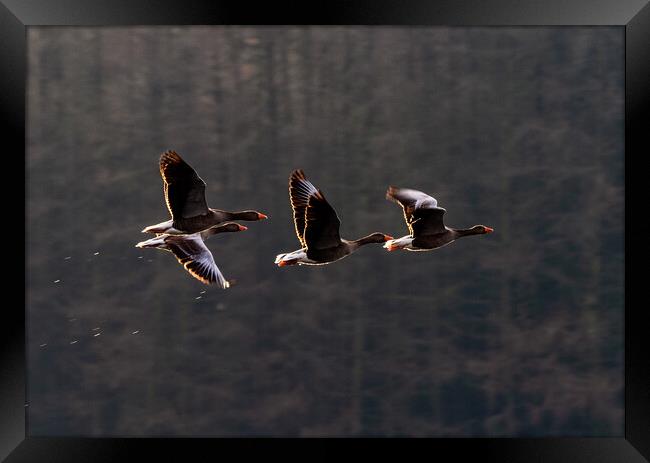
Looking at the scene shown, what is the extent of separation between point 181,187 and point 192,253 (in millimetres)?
570

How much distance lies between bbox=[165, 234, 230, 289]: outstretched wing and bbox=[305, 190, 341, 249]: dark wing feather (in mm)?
798

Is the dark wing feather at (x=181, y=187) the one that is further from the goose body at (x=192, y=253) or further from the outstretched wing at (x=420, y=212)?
the outstretched wing at (x=420, y=212)

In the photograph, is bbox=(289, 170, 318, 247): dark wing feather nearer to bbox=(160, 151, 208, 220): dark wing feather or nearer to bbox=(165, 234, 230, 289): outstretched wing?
bbox=(160, 151, 208, 220): dark wing feather

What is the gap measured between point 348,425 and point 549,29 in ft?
14.0

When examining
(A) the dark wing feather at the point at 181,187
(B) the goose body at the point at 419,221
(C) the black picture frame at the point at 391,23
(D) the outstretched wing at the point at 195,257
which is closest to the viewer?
(A) the dark wing feather at the point at 181,187

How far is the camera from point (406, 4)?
21.4 ft

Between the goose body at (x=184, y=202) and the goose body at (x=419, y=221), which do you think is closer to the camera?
the goose body at (x=184, y=202)

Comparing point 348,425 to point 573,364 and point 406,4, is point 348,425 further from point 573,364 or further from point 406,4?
point 406,4

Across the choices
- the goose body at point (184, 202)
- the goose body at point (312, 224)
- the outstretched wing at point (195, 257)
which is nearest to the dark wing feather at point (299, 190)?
the goose body at point (312, 224)

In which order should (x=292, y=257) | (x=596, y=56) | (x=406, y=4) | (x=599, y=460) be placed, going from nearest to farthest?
1. (x=292, y=257)
2. (x=406, y=4)
3. (x=599, y=460)
4. (x=596, y=56)

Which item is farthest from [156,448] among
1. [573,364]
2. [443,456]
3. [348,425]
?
[573,364]

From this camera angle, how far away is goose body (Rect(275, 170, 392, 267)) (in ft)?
18.2

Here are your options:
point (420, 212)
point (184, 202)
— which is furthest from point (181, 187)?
point (420, 212)

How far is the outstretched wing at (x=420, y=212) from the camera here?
6.21 meters
